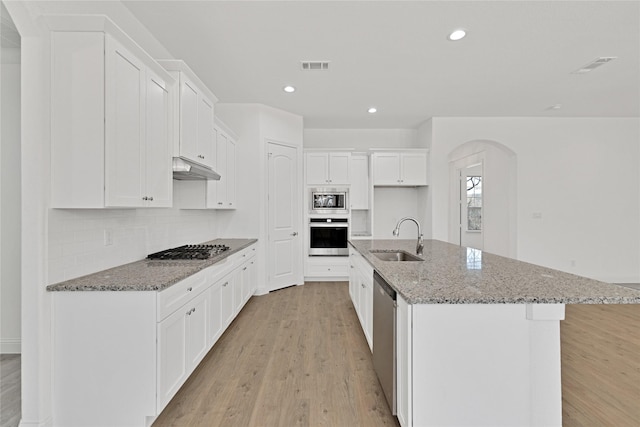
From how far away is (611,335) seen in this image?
3051 millimetres

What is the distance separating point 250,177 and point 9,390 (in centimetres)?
330

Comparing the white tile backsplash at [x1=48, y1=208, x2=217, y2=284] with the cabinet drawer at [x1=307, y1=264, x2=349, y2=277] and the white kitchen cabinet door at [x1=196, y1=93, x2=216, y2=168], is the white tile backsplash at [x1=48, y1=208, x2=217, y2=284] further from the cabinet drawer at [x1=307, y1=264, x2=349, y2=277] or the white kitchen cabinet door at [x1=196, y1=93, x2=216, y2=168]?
the cabinet drawer at [x1=307, y1=264, x2=349, y2=277]

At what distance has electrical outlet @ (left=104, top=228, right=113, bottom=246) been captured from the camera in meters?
2.13

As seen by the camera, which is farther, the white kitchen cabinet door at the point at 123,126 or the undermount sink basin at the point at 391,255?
the undermount sink basin at the point at 391,255

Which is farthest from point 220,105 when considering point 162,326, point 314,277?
point 162,326

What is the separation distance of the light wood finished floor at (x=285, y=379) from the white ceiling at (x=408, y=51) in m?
2.89

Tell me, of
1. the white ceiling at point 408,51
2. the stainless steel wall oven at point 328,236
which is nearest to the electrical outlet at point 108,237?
the white ceiling at point 408,51

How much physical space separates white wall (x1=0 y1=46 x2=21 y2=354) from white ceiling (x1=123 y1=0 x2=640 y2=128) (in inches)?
53.8

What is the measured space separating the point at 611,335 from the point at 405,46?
3554mm

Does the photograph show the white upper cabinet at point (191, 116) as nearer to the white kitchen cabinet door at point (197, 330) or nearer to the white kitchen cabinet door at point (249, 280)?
the white kitchen cabinet door at point (197, 330)

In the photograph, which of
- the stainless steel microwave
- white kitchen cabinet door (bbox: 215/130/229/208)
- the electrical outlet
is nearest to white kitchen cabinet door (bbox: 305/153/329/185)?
the stainless steel microwave

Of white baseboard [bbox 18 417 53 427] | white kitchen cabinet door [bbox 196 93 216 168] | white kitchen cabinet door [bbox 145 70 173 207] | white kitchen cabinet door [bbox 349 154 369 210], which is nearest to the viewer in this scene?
white baseboard [bbox 18 417 53 427]

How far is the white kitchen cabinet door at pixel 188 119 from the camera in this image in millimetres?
2508

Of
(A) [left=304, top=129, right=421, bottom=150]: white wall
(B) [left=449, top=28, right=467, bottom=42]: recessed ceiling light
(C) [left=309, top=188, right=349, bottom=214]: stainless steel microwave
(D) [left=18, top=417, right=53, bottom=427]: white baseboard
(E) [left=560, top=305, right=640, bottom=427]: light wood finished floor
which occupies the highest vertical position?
(B) [left=449, top=28, right=467, bottom=42]: recessed ceiling light
